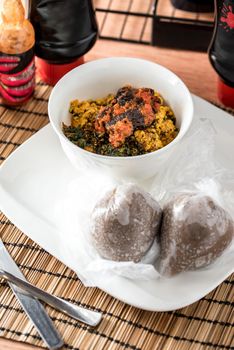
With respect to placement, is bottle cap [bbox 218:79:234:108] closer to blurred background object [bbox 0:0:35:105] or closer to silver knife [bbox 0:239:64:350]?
blurred background object [bbox 0:0:35:105]

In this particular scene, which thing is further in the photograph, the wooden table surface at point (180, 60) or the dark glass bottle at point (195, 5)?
the dark glass bottle at point (195, 5)

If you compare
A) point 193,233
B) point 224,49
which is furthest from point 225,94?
point 193,233

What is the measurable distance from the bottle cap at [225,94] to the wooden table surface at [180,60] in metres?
0.02

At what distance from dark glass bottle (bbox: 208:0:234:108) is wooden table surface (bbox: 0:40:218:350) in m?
0.05

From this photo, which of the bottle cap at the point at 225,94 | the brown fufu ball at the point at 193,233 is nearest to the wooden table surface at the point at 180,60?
the bottle cap at the point at 225,94

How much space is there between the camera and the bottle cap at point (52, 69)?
1.46 m

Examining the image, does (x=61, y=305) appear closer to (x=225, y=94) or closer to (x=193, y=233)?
(x=193, y=233)

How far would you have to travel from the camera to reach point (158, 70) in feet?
4.33

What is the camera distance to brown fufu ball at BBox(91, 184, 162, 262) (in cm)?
105

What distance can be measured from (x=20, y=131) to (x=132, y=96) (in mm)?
259

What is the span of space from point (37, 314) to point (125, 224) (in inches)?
7.8

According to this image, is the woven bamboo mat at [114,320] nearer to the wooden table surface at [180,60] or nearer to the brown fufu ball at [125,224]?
the brown fufu ball at [125,224]

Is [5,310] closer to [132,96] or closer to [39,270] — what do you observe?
[39,270]

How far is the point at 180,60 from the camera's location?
1551mm
